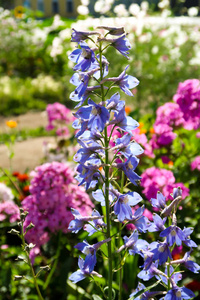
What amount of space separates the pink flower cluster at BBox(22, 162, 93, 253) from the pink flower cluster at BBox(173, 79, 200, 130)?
881mm

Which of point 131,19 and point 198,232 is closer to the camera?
point 198,232

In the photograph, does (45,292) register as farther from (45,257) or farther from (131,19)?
(131,19)

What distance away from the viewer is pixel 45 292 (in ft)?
7.89

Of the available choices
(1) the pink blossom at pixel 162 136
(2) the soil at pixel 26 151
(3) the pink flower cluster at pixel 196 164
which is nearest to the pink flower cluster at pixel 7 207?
(1) the pink blossom at pixel 162 136

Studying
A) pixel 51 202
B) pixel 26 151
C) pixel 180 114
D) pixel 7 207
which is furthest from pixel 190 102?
pixel 26 151

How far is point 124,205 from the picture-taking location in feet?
4.12

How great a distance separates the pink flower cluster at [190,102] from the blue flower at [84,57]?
1611mm

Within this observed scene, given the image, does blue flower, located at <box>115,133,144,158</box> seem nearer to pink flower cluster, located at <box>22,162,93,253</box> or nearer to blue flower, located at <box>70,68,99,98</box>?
blue flower, located at <box>70,68,99,98</box>

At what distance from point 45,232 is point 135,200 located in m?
1.24

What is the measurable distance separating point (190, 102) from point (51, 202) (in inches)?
45.4

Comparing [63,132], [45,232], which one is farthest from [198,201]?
[63,132]

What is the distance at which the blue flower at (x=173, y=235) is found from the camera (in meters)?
1.21

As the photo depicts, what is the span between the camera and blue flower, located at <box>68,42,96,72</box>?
1.20 m

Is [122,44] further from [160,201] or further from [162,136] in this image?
[162,136]
